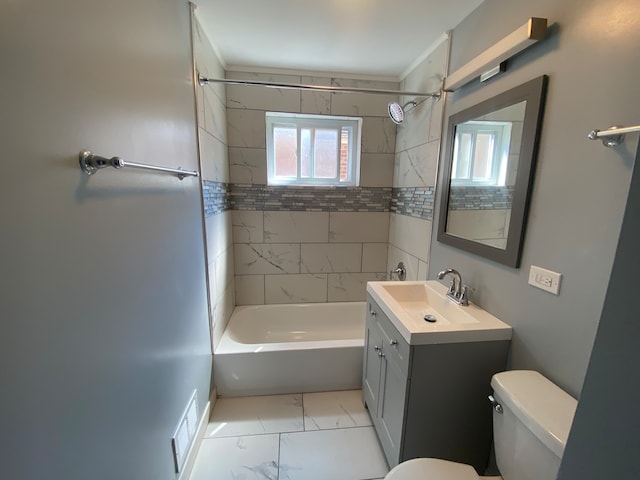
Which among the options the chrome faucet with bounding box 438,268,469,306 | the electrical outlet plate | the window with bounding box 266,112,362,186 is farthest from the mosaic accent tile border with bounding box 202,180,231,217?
the electrical outlet plate

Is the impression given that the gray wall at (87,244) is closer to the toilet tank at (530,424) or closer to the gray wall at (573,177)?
the toilet tank at (530,424)

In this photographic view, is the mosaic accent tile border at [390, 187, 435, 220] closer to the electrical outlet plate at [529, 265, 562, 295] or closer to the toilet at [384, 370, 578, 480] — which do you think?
the electrical outlet plate at [529, 265, 562, 295]

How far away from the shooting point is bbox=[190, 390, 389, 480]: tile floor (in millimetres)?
1524

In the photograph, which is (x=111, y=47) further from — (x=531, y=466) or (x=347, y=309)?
(x=347, y=309)

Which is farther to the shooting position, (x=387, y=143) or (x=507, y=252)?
A: (x=387, y=143)

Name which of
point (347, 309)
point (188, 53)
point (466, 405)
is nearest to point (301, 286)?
point (347, 309)

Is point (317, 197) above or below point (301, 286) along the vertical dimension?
above

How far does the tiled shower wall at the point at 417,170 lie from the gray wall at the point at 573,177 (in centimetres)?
64

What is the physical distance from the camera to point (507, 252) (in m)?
1.30

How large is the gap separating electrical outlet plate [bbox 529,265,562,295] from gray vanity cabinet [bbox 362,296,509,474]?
0.32 metres

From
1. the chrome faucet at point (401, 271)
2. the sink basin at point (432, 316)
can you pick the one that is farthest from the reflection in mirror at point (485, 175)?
the chrome faucet at point (401, 271)

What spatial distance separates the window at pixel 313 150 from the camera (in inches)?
104

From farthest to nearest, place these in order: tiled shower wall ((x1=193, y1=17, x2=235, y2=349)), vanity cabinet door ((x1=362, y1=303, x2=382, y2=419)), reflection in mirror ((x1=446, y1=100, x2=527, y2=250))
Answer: tiled shower wall ((x1=193, y1=17, x2=235, y2=349))
vanity cabinet door ((x1=362, y1=303, x2=382, y2=419))
reflection in mirror ((x1=446, y1=100, x2=527, y2=250))

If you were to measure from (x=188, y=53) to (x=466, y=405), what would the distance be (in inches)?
89.1
